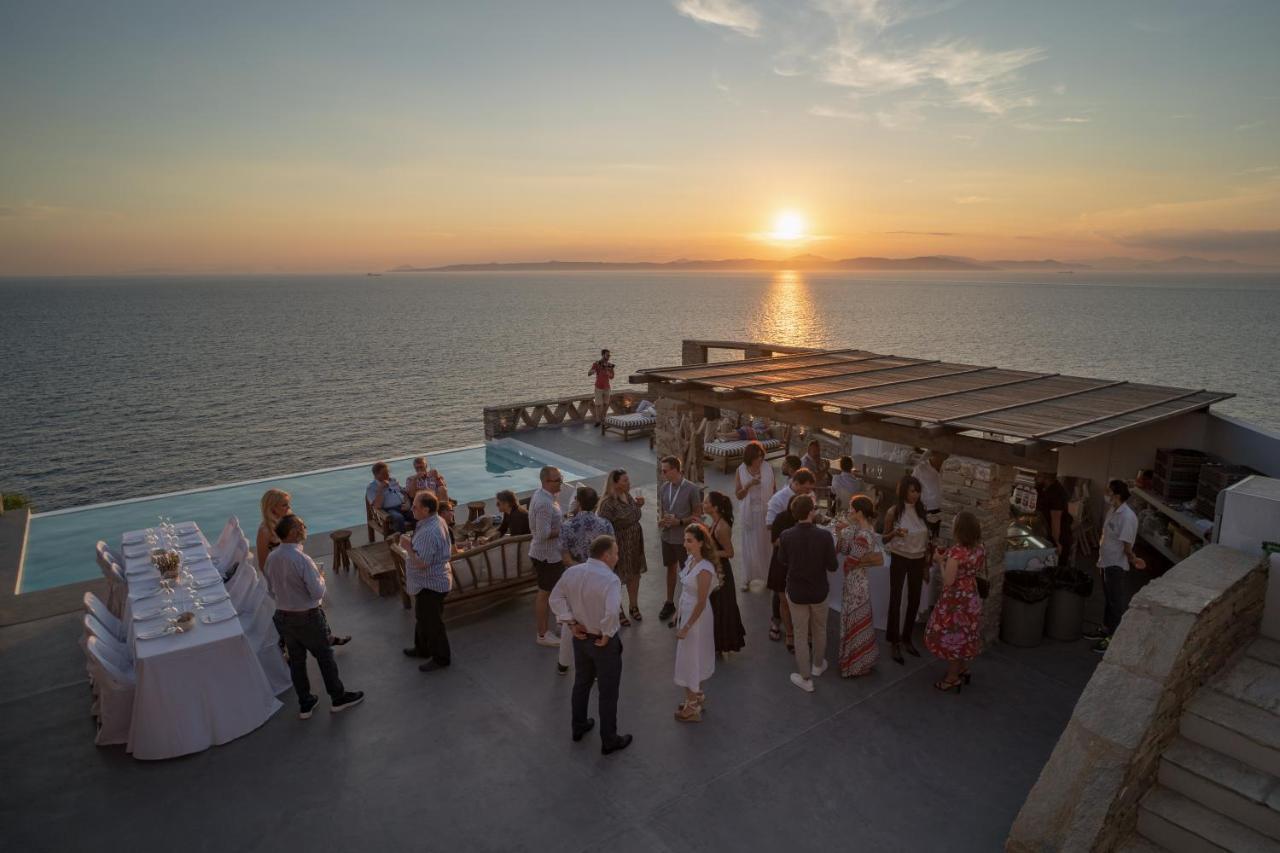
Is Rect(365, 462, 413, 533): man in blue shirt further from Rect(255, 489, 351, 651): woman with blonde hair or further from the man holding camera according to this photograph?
the man holding camera

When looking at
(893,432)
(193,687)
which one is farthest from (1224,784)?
(193,687)

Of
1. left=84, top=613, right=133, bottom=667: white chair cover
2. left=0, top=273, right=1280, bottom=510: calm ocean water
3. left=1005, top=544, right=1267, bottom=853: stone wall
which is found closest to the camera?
left=1005, top=544, right=1267, bottom=853: stone wall

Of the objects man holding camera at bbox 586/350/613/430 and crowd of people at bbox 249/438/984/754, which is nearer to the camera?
crowd of people at bbox 249/438/984/754

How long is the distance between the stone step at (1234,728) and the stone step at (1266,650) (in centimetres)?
59

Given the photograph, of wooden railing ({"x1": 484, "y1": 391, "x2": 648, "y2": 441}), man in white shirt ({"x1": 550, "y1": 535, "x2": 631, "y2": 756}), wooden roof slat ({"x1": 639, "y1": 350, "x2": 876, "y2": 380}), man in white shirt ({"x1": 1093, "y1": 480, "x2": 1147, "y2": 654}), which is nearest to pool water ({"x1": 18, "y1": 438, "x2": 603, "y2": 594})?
wooden railing ({"x1": 484, "y1": 391, "x2": 648, "y2": 441})

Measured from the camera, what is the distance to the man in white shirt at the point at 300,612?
5566 mm

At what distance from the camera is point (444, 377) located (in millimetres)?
57094

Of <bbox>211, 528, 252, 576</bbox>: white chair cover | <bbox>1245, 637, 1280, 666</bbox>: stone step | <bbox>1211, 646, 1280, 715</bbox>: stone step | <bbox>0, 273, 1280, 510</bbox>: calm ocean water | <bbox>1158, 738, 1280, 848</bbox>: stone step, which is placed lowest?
<bbox>0, 273, 1280, 510</bbox>: calm ocean water

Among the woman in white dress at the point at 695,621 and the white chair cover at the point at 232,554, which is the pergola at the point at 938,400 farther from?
the white chair cover at the point at 232,554

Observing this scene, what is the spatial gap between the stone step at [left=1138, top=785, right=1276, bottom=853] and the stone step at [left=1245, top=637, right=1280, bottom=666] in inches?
49.4

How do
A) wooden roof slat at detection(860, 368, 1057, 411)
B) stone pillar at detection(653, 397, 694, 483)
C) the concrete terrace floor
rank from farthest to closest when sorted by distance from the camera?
stone pillar at detection(653, 397, 694, 483) < wooden roof slat at detection(860, 368, 1057, 411) < the concrete terrace floor

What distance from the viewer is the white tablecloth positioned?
17.5 ft

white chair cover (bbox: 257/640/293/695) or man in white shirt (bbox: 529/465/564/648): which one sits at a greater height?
man in white shirt (bbox: 529/465/564/648)

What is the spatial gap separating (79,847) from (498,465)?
1128cm
